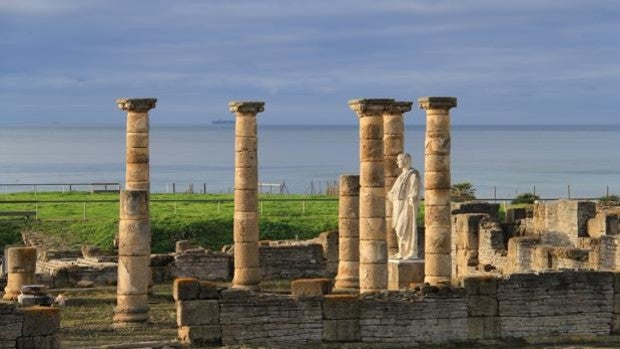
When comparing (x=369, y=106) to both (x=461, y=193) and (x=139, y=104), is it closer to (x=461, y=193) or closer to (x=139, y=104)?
(x=139, y=104)

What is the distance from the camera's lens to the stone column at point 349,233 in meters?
34.5

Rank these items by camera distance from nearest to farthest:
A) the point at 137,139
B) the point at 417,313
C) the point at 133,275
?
the point at 417,313, the point at 133,275, the point at 137,139

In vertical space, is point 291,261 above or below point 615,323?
above

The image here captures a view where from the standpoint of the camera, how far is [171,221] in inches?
1929

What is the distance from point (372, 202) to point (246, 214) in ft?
14.7

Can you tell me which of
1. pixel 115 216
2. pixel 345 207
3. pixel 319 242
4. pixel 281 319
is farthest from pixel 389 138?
pixel 115 216

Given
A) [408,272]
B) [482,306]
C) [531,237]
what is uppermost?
[531,237]

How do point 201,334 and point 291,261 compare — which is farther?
point 291,261

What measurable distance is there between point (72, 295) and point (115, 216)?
1740cm

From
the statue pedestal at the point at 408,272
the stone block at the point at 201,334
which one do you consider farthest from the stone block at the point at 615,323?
the stone block at the point at 201,334

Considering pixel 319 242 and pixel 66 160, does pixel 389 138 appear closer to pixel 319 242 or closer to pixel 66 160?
pixel 319 242

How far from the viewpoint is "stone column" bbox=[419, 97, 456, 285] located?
103ft

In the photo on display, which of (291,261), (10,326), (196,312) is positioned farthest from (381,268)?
(10,326)

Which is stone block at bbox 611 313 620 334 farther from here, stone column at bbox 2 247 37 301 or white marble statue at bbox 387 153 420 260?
stone column at bbox 2 247 37 301
